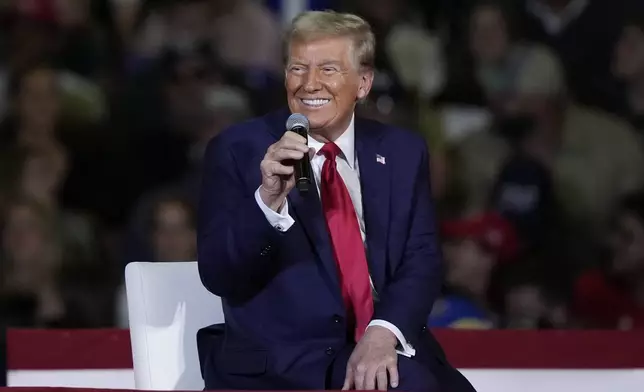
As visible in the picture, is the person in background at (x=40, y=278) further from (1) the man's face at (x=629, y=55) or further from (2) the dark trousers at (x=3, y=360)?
(1) the man's face at (x=629, y=55)

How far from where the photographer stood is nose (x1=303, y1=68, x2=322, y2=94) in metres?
2.18

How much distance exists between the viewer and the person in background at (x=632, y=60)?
14.5ft

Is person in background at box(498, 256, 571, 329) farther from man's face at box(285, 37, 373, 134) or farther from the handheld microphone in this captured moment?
the handheld microphone

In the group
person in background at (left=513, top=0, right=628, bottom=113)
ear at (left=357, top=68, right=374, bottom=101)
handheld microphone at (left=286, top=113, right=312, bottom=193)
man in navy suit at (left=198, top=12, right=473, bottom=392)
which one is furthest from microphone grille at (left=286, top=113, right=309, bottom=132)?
person in background at (left=513, top=0, right=628, bottom=113)

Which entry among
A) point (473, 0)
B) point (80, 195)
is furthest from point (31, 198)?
point (473, 0)

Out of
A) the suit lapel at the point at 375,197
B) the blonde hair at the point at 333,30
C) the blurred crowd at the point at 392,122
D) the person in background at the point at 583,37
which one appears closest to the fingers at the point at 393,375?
the suit lapel at the point at 375,197

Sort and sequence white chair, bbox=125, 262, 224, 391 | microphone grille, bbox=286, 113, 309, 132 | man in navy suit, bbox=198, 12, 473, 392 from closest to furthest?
1. microphone grille, bbox=286, 113, 309, 132
2. man in navy suit, bbox=198, 12, 473, 392
3. white chair, bbox=125, 262, 224, 391

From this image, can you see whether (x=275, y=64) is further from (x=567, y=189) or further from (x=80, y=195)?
(x=567, y=189)

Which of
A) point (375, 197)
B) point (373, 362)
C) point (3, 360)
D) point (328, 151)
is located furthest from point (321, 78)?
point (3, 360)

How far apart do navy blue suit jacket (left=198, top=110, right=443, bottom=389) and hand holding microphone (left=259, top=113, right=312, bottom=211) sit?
63 millimetres

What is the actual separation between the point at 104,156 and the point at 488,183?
1.34 meters

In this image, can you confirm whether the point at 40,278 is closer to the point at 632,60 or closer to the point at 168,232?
the point at 168,232

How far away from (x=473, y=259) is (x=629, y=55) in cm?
97

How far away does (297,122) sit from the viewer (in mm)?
2006
